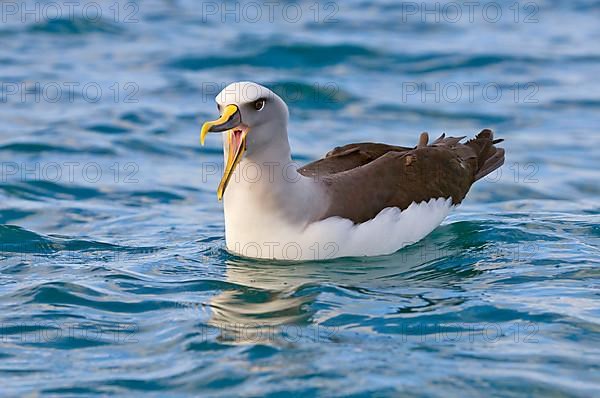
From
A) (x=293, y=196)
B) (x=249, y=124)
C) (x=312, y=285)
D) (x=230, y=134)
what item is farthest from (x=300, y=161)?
(x=312, y=285)

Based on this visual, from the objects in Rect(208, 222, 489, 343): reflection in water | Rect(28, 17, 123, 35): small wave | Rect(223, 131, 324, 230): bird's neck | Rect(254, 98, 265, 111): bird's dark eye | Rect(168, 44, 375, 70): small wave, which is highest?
Rect(28, 17, 123, 35): small wave

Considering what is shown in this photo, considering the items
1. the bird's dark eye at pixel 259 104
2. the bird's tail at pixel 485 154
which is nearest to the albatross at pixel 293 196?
the bird's dark eye at pixel 259 104

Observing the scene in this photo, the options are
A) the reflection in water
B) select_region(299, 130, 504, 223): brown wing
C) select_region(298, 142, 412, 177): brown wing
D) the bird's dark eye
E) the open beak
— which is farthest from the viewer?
select_region(298, 142, 412, 177): brown wing

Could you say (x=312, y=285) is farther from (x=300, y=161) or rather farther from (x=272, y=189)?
(x=300, y=161)

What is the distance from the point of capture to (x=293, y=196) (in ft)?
30.7

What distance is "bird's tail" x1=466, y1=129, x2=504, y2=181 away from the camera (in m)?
11.5

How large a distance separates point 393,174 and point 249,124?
4.96ft

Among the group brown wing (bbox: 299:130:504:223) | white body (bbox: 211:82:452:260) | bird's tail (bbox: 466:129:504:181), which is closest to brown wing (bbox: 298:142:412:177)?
brown wing (bbox: 299:130:504:223)

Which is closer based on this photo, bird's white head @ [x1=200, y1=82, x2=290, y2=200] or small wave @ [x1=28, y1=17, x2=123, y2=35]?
bird's white head @ [x1=200, y1=82, x2=290, y2=200]

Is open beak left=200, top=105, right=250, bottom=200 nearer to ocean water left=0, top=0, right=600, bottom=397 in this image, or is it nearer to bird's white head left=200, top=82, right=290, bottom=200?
bird's white head left=200, top=82, right=290, bottom=200

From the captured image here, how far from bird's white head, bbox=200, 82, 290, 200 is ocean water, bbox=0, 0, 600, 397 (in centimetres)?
87

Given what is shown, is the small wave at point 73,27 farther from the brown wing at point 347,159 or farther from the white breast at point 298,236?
the white breast at point 298,236

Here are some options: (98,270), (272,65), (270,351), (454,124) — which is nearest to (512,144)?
(454,124)

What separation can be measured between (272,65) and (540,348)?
1177cm
